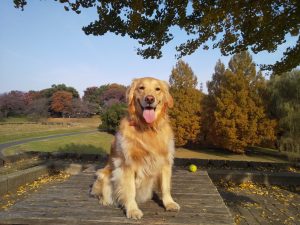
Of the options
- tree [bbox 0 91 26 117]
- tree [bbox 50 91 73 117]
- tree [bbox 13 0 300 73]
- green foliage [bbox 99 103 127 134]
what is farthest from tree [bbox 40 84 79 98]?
tree [bbox 13 0 300 73]

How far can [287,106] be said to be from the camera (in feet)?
84.1

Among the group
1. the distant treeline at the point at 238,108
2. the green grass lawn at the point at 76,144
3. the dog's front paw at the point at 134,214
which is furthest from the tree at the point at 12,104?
the dog's front paw at the point at 134,214

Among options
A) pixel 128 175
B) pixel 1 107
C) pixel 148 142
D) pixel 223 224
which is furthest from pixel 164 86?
pixel 1 107

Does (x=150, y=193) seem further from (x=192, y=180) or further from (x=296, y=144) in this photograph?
(x=296, y=144)

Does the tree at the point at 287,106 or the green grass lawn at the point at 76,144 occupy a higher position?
the tree at the point at 287,106

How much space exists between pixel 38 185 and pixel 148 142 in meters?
5.67

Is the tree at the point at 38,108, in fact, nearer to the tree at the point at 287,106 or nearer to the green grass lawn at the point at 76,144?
the green grass lawn at the point at 76,144

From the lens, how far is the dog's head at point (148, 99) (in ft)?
12.5

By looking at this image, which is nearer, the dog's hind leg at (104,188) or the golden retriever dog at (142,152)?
the golden retriever dog at (142,152)

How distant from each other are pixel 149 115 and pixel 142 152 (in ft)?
1.60

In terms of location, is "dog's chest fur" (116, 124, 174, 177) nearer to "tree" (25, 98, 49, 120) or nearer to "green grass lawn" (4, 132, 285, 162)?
"green grass lawn" (4, 132, 285, 162)

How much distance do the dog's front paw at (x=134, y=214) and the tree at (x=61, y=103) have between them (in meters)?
66.5

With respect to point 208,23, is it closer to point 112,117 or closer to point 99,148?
point 99,148

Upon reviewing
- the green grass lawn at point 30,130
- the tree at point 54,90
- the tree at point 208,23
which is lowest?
the green grass lawn at point 30,130
